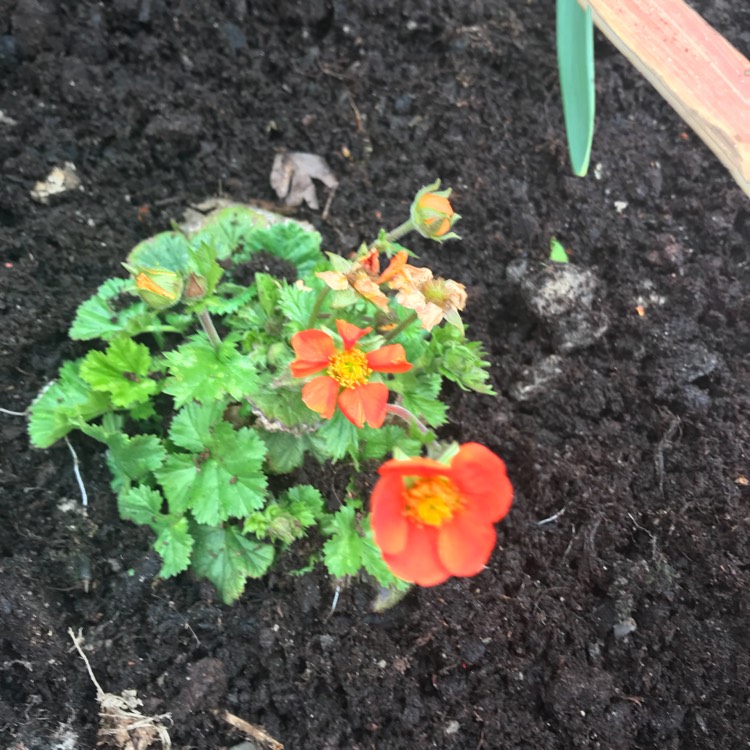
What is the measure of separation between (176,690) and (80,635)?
0.94 ft

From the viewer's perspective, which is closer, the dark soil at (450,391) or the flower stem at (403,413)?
the flower stem at (403,413)

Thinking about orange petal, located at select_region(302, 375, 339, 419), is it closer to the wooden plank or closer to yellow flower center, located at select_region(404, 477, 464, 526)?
yellow flower center, located at select_region(404, 477, 464, 526)

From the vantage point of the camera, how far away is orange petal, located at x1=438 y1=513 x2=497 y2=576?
1.26m

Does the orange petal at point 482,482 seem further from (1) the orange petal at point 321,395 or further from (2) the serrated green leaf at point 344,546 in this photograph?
(2) the serrated green leaf at point 344,546

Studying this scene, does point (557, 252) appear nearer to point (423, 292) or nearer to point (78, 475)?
point (423, 292)

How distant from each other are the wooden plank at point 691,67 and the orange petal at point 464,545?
96cm

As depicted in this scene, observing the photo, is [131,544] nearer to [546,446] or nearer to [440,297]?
[440,297]

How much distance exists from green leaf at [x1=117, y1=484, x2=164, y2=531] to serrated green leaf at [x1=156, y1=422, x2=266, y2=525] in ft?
0.12

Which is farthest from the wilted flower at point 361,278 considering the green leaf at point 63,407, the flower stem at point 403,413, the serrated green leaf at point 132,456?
the green leaf at point 63,407

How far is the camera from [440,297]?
153cm

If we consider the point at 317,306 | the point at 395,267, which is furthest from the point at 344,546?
the point at 395,267

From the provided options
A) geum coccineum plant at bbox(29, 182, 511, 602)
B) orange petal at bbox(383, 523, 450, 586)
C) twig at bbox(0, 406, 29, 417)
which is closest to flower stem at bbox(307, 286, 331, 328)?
geum coccineum plant at bbox(29, 182, 511, 602)

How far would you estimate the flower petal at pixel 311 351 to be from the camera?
1.50 m

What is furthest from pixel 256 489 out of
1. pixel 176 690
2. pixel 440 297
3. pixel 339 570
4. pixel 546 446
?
pixel 546 446
